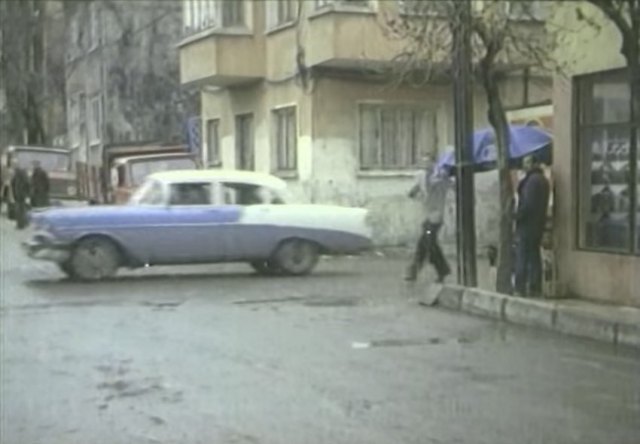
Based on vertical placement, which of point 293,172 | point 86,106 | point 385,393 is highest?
point 86,106

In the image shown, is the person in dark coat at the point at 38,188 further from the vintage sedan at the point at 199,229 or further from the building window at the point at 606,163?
the building window at the point at 606,163

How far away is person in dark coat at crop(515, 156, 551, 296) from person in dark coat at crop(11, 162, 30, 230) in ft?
54.7

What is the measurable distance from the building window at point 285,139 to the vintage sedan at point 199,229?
602cm

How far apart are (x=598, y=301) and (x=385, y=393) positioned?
539cm

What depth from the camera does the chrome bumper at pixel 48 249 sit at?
652 inches

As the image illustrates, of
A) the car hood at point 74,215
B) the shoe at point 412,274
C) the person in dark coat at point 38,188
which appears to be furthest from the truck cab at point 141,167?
the shoe at point 412,274

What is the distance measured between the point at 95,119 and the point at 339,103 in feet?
62.7

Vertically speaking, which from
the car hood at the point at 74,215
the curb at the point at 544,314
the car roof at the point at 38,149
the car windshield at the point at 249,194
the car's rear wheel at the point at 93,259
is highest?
the car roof at the point at 38,149

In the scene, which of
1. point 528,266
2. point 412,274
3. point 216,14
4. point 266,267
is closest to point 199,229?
point 266,267

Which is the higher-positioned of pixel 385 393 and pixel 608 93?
pixel 608 93

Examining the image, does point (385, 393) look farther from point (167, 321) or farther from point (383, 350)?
point (167, 321)

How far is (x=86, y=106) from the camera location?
132 ft

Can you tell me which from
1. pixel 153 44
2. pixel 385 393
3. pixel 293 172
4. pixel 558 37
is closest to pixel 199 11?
pixel 293 172

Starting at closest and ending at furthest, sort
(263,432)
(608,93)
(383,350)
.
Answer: (263,432)
(383,350)
(608,93)
